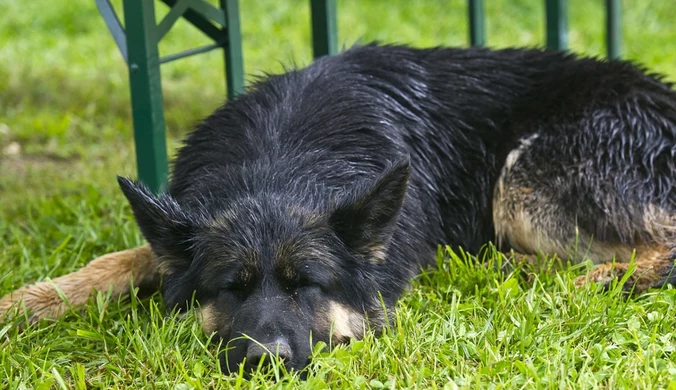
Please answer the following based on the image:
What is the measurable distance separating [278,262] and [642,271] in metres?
1.99

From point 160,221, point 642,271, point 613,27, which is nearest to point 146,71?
point 160,221

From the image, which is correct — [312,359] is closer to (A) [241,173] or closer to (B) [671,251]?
(A) [241,173]

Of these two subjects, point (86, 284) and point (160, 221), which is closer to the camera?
point (160, 221)

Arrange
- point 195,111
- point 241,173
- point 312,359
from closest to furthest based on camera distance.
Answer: point 312,359
point 241,173
point 195,111

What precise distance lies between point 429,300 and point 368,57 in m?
1.64

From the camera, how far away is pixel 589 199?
15.8 ft

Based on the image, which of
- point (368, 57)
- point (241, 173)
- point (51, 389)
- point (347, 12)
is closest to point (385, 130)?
point (368, 57)

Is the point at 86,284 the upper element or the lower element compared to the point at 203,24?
lower

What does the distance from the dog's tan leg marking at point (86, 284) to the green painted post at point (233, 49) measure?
5.39ft

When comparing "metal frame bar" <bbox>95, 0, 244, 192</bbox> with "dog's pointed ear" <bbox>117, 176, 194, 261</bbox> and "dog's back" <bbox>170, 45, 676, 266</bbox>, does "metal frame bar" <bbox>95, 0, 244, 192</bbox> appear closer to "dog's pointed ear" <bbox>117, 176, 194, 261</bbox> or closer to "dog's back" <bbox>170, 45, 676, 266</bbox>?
"dog's back" <bbox>170, 45, 676, 266</bbox>

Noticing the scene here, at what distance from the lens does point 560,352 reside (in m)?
3.63

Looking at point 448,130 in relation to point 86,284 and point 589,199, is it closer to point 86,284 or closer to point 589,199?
point 589,199

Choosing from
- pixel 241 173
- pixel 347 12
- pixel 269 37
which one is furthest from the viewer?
pixel 347 12

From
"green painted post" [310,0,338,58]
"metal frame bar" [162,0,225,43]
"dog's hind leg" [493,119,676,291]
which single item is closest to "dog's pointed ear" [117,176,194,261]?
"dog's hind leg" [493,119,676,291]
